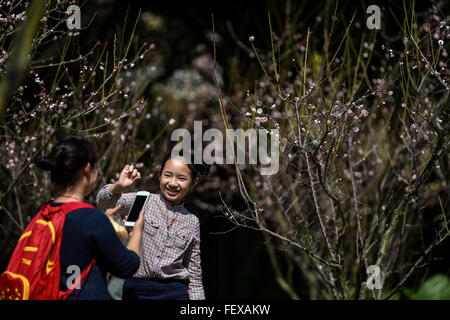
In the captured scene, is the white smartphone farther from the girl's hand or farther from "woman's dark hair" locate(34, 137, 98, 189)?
"woman's dark hair" locate(34, 137, 98, 189)

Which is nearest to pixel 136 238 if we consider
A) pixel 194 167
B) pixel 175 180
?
pixel 175 180

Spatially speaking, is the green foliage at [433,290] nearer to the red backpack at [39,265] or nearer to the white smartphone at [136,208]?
the white smartphone at [136,208]

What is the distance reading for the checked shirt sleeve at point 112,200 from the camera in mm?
2332

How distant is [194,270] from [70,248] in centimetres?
83

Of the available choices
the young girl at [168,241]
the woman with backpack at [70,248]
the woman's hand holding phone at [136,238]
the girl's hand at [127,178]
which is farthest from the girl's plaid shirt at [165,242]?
the woman with backpack at [70,248]

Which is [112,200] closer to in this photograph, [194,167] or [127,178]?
[127,178]

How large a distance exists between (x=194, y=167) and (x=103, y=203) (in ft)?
1.75

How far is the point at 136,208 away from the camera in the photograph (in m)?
2.22

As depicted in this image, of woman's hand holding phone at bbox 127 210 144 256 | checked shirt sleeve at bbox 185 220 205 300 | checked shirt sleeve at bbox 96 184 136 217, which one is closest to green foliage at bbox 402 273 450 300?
checked shirt sleeve at bbox 185 220 205 300

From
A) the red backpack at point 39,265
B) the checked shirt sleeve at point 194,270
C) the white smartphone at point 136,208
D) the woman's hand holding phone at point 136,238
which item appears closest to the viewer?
the red backpack at point 39,265

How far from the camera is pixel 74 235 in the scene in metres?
1.87

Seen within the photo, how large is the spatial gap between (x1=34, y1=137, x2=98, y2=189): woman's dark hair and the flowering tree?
2.88ft

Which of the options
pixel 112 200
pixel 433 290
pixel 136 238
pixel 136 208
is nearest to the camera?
pixel 136 238

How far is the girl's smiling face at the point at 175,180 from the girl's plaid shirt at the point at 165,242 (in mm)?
58
